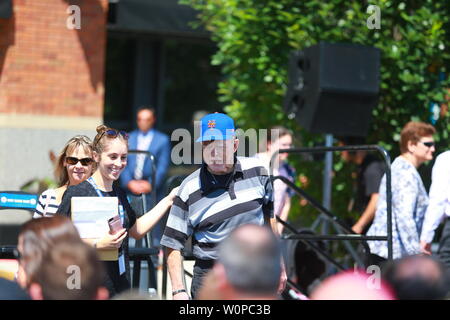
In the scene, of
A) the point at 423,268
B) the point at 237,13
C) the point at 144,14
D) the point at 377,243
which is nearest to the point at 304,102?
the point at 237,13

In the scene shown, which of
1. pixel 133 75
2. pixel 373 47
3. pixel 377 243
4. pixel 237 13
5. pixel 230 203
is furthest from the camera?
pixel 133 75

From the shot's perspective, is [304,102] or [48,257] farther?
[304,102]

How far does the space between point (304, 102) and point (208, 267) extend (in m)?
4.45

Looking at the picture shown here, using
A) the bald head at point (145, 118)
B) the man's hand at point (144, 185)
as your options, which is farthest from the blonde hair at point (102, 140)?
the bald head at point (145, 118)

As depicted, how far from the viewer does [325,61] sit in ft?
27.2

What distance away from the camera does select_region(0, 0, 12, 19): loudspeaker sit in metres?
10.0

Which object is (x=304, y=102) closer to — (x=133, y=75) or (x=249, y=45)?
(x=249, y=45)

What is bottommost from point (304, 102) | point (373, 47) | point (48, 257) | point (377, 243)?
point (377, 243)

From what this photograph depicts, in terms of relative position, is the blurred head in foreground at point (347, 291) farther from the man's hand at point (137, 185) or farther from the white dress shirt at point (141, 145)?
the white dress shirt at point (141, 145)

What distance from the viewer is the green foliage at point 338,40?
8.59 metres

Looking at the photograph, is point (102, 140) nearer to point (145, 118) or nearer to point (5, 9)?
point (145, 118)

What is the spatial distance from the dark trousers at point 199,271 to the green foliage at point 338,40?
454 cm
